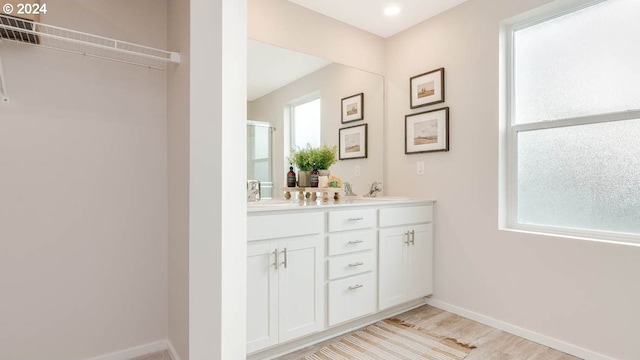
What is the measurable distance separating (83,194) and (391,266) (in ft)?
6.92

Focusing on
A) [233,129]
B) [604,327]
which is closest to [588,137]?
[604,327]

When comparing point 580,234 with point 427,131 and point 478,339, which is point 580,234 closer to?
point 478,339

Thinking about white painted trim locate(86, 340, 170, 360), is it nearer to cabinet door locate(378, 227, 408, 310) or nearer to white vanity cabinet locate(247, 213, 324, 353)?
white vanity cabinet locate(247, 213, 324, 353)

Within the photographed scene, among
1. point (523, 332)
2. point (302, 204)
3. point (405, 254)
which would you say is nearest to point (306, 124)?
point (302, 204)

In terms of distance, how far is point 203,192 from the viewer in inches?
60.1

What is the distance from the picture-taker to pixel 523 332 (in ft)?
7.24

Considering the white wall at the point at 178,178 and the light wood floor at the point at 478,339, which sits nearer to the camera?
the white wall at the point at 178,178

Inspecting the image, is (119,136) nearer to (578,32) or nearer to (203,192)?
(203,192)

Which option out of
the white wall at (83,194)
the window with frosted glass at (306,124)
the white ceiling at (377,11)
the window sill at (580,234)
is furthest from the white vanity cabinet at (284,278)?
the white ceiling at (377,11)

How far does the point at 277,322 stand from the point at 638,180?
2.26 m

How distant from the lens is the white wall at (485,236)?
1873 mm

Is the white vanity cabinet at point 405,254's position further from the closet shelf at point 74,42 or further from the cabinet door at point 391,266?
the closet shelf at point 74,42

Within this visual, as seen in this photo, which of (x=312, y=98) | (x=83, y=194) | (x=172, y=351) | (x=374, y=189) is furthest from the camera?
(x=374, y=189)

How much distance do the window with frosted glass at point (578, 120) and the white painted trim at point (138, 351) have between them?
8.55ft
